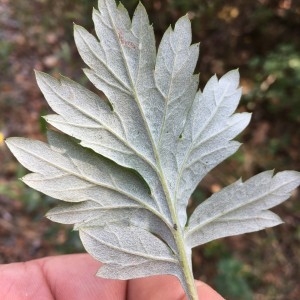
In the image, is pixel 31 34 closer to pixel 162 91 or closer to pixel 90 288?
pixel 90 288

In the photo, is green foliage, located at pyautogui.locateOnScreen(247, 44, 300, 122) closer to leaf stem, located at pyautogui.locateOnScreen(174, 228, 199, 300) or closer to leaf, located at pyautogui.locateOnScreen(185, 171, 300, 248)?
leaf, located at pyautogui.locateOnScreen(185, 171, 300, 248)

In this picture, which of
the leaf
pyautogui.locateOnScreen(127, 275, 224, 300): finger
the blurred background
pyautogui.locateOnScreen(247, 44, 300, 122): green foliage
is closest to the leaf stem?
the leaf

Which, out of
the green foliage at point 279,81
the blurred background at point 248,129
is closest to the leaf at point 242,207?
the blurred background at point 248,129

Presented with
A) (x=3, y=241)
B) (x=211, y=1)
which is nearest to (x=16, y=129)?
(x=3, y=241)

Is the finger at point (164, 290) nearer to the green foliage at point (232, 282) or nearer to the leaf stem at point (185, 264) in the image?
the leaf stem at point (185, 264)

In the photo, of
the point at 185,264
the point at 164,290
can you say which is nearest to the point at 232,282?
the point at 164,290
